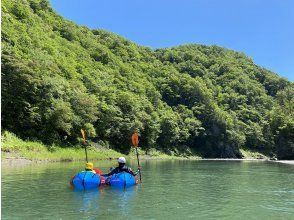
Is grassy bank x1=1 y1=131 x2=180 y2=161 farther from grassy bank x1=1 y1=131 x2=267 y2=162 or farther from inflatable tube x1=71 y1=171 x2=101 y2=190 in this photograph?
inflatable tube x1=71 y1=171 x2=101 y2=190

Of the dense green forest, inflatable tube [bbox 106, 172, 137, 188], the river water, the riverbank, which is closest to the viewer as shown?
the river water

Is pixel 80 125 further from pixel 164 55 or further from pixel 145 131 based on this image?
pixel 164 55

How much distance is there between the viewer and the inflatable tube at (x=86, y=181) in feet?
66.3

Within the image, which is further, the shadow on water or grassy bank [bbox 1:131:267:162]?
grassy bank [bbox 1:131:267:162]

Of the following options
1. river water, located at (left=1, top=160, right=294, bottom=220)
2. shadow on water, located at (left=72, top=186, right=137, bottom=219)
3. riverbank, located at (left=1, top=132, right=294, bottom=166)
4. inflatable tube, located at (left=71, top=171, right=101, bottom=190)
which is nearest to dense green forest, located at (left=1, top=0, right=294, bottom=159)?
riverbank, located at (left=1, top=132, right=294, bottom=166)

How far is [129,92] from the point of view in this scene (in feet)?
313

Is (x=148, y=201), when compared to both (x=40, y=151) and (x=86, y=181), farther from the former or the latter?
(x=40, y=151)

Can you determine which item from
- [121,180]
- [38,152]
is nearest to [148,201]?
[121,180]

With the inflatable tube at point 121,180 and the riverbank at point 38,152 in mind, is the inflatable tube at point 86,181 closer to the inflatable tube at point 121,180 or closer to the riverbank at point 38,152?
the inflatable tube at point 121,180

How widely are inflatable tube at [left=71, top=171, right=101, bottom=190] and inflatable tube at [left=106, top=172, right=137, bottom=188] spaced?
78 cm

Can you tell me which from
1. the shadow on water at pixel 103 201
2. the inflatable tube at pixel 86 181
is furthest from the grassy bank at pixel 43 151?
the shadow on water at pixel 103 201

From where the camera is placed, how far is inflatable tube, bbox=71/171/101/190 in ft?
66.3

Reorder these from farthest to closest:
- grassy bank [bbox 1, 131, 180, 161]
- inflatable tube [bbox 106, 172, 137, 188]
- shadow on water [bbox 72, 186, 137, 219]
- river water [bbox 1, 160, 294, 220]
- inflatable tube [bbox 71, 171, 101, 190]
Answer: grassy bank [bbox 1, 131, 180, 161], inflatable tube [bbox 106, 172, 137, 188], inflatable tube [bbox 71, 171, 101, 190], shadow on water [bbox 72, 186, 137, 219], river water [bbox 1, 160, 294, 220]

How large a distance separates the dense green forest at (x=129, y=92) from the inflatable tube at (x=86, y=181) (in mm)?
29239
